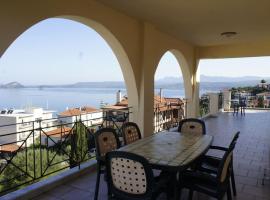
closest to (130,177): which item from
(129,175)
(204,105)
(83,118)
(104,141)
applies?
(129,175)

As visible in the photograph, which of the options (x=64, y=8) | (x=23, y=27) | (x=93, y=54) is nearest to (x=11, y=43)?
(x=23, y=27)

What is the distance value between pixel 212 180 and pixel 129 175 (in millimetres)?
768

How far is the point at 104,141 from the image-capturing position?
106 inches

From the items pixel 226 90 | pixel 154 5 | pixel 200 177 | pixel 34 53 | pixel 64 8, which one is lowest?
pixel 200 177

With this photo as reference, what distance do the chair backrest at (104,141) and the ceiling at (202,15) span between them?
187 cm

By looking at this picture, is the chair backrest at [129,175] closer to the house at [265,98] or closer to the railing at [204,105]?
the railing at [204,105]

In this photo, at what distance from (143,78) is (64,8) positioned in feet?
6.82

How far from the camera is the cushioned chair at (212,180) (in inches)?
81.4

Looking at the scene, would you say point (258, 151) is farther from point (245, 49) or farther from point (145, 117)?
point (245, 49)

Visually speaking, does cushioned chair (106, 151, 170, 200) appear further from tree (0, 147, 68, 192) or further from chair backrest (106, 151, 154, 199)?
tree (0, 147, 68, 192)

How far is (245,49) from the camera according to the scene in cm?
766

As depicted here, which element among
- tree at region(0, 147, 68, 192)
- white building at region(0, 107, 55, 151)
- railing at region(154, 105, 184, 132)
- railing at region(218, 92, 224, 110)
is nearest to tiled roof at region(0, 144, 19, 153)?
white building at region(0, 107, 55, 151)

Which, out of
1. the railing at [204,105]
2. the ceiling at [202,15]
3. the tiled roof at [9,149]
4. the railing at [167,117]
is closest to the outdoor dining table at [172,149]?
the tiled roof at [9,149]

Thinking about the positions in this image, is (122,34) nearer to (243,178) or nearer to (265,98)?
(243,178)
